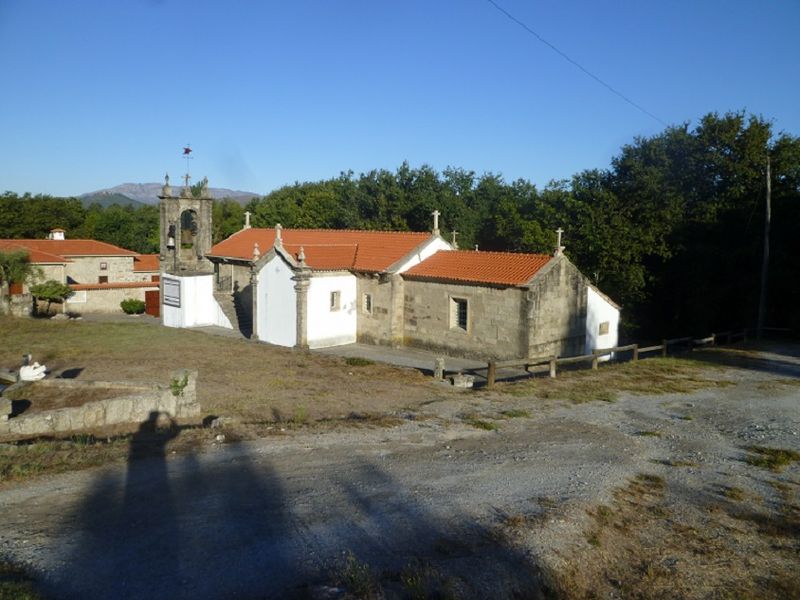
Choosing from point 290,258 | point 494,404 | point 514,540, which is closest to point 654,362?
point 494,404

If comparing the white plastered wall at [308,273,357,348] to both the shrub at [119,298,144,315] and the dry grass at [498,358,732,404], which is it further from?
the shrub at [119,298,144,315]

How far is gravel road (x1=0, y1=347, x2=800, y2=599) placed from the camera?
6.31 m

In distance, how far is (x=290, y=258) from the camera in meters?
26.9

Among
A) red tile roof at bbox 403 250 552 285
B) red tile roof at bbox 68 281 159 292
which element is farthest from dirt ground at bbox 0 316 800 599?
red tile roof at bbox 68 281 159 292

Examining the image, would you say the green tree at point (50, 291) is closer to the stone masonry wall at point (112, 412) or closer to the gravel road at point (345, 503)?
the stone masonry wall at point (112, 412)

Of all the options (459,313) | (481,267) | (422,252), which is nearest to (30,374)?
(459,313)

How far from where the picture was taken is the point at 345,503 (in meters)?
8.29

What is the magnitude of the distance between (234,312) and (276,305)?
5887mm

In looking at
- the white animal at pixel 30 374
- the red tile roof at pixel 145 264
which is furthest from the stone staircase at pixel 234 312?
the red tile roof at pixel 145 264

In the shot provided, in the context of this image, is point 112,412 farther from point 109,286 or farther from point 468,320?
point 109,286

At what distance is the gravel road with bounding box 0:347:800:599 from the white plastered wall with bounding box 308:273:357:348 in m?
14.4

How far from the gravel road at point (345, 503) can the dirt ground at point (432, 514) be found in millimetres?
31

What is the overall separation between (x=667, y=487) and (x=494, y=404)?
257 inches

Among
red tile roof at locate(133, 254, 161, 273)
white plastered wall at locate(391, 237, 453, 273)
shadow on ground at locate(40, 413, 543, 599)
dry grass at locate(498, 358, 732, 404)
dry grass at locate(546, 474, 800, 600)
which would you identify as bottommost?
dry grass at locate(498, 358, 732, 404)
